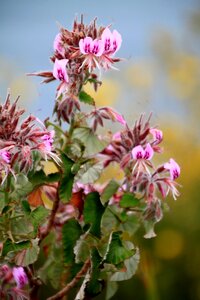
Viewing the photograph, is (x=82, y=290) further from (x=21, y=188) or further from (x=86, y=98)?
(x=86, y=98)

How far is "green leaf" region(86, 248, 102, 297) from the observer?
1302 millimetres

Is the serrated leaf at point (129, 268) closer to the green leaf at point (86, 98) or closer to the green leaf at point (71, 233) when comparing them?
the green leaf at point (71, 233)

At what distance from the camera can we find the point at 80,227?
4.50ft

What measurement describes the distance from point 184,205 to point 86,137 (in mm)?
1615

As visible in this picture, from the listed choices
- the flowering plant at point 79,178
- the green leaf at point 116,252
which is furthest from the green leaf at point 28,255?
the green leaf at point 116,252

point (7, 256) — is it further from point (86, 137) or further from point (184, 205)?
point (184, 205)

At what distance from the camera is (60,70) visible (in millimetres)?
1218

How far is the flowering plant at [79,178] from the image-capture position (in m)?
1.22

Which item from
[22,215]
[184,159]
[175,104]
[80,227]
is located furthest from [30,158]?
[175,104]

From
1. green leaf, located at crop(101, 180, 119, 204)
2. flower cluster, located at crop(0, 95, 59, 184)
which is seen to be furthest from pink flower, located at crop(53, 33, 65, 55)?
green leaf, located at crop(101, 180, 119, 204)

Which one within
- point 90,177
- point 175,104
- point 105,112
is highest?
point 175,104

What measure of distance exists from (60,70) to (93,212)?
274 millimetres

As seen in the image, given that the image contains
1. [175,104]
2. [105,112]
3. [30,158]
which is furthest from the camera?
[175,104]

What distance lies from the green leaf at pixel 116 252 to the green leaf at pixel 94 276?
0.02m
